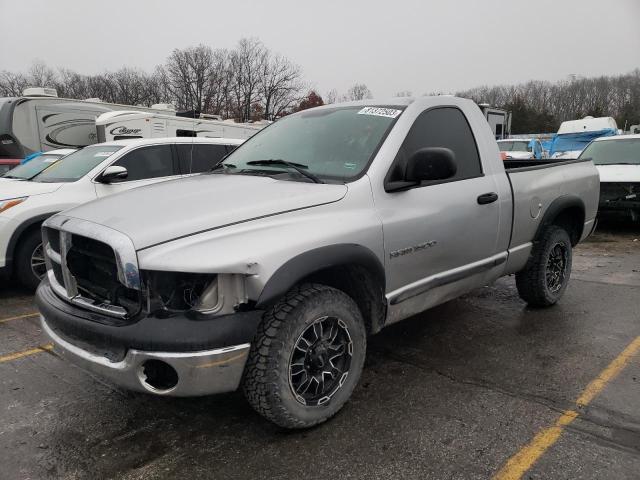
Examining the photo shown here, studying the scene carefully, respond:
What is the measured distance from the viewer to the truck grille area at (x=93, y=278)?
2447 millimetres

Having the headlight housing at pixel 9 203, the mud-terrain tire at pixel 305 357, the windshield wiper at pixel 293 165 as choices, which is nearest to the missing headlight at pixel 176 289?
the mud-terrain tire at pixel 305 357

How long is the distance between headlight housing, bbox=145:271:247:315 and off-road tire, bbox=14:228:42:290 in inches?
160

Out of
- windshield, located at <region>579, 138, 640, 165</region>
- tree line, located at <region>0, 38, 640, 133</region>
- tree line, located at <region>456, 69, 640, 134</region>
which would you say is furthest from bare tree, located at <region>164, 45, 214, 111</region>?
windshield, located at <region>579, 138, 640, 165</region>

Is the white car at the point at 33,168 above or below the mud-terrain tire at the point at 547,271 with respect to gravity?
above

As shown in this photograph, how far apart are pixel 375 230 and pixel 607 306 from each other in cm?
338

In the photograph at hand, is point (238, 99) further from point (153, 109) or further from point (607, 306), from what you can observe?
point (607, 306)

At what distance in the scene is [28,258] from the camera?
560 cm

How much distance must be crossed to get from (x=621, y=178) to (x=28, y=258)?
9.17m

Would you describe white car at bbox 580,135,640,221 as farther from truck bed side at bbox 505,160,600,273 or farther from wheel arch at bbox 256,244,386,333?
wheel arch at bbox 256,244,386,333

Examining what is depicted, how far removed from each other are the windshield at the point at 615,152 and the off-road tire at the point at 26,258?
9.81 metres

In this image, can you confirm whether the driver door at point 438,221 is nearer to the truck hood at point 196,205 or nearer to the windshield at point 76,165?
the truck hood at point 196,205

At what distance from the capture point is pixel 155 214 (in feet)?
8.44

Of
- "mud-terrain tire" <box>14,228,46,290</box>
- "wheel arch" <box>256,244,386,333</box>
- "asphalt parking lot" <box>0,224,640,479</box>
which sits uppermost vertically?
"wheel arch" <box>256,244,386,333</box>

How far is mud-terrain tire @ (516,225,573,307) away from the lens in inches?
179
